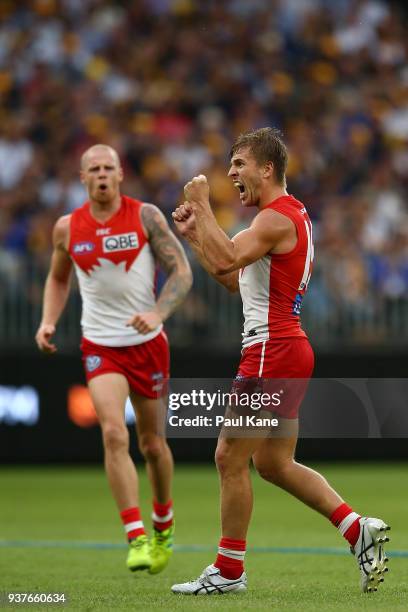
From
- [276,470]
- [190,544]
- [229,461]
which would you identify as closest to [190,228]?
[229,461]

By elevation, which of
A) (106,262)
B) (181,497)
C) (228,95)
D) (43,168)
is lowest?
(181,497)

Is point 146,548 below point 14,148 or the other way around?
below

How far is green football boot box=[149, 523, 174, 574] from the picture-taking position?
830cm

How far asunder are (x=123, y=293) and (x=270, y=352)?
84.6 inches

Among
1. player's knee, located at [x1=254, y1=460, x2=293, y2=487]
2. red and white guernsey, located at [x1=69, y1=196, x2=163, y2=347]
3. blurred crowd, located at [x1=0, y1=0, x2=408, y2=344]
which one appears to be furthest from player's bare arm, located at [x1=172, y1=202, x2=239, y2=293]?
blurred crowd, located at [x1=0, y1=0, x2=408, y2=344]

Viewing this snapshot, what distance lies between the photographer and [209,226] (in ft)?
22.5

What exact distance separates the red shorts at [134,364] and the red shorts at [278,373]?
1758 millimetres

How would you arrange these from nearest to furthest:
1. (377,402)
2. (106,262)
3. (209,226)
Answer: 1. (209,226)
2. (106,262)
3. (377,402)

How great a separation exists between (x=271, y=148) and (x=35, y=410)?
31.5ft

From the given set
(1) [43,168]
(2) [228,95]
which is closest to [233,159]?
(1) [43,168]

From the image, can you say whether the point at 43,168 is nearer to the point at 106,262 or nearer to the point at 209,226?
the point at 106,262

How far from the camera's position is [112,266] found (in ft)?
29.9

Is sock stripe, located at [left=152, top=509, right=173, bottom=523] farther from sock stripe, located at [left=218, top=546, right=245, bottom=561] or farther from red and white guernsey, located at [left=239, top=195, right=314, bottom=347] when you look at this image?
red and white guernsey, located at [left=239, top=195, right=314, bottom=347]

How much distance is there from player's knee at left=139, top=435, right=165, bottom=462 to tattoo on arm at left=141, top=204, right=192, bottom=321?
34.4 inches
